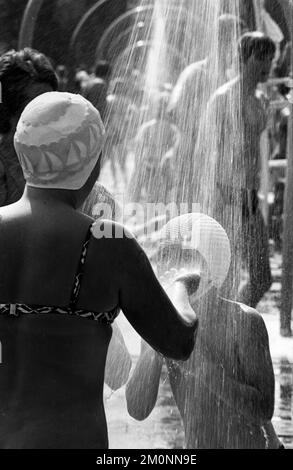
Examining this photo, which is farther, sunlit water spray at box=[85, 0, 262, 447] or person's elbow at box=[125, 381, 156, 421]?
sunlit water spray at box=[85, 0, 262, 447]

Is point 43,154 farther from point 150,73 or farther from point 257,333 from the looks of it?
point 150,73

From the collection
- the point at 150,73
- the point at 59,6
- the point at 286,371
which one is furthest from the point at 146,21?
the point at 286,371

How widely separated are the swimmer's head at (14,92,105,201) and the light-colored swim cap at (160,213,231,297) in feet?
2.20

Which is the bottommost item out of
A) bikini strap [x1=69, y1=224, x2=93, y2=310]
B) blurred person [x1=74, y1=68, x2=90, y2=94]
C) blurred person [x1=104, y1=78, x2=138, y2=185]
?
blurred person [x1=74, y1=68, x2=90, y2=94]

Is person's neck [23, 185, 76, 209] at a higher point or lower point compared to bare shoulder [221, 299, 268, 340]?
higher

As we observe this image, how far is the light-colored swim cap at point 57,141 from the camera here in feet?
7.88

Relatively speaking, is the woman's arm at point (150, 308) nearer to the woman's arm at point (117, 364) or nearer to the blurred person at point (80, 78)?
the woman's arm at point (117, 364)

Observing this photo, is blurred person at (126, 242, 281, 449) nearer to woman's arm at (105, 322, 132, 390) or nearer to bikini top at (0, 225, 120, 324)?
woman's arm at (105, 322, 132, 390)

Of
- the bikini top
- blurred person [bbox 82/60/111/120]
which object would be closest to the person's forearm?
the bikini top

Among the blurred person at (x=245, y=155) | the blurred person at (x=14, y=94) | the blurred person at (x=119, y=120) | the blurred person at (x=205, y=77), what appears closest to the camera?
the blurred person at (x=14, y=94)

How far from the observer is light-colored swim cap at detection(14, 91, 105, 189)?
2.40 metres

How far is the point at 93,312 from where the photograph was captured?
2408 millimetres

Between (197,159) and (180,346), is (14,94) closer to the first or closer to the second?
(180,346)

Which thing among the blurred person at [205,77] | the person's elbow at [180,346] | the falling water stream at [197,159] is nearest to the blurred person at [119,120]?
the falling water stream at [197,159]
